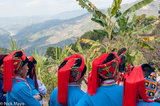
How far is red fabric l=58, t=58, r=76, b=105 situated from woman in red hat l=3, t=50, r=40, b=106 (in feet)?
1.54

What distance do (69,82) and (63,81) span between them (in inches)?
5.2

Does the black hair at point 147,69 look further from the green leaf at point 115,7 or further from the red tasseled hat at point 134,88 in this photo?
the green leaf at point 115,7

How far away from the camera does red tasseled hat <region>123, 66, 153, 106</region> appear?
5.03 feet

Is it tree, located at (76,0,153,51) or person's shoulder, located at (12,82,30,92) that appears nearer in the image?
person's shoulder, located at (12,82,30,92)

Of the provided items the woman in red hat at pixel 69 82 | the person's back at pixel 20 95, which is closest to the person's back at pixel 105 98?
the woman in red hat at pixel 69 82

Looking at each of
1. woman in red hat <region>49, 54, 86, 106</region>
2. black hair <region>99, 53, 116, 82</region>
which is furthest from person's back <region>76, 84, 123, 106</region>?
woman in red hat <region>49, 54, 86, 106</region>

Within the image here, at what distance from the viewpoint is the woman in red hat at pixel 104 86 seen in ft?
6.33

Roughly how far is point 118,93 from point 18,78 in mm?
1449

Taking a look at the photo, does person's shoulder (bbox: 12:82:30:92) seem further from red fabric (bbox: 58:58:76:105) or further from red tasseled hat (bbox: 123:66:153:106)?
red tasseled hat (bbox: 123:66:153:106)

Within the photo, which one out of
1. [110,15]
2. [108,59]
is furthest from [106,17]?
[108,59]

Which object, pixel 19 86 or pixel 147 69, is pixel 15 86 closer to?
pixel 19 86

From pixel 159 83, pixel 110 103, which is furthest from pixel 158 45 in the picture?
pixel 110 103

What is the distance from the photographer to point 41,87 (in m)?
2.95

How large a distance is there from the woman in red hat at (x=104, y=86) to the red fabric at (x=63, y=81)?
29cm
